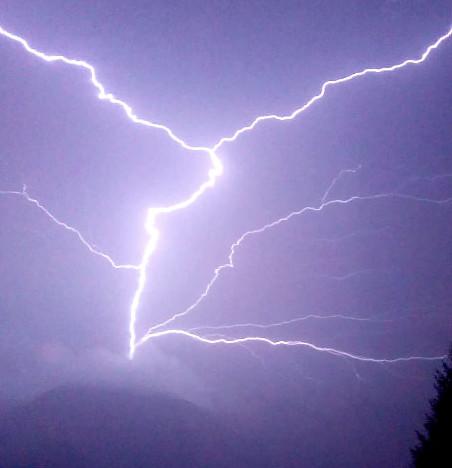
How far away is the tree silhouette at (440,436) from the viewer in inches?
211

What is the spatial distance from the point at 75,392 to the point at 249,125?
5.75 meters

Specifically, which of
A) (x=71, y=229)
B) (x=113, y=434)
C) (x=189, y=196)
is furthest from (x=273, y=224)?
(x=113, y=434)

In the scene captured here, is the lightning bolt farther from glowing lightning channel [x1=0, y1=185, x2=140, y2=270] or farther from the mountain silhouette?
the mountain silhouette

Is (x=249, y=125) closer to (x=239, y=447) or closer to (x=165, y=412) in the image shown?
(x=165, y=412)

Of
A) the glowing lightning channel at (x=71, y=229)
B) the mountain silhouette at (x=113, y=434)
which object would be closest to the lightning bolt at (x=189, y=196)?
the glowing lightning channel at (x=71, y=229)

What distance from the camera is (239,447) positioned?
8.04m

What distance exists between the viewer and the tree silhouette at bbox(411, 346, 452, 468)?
5363 millimetres

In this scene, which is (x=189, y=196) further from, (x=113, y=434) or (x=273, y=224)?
(x=113, y=434)

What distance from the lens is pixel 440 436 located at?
18.2ft

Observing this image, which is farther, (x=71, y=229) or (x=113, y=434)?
(x=113, y=434)

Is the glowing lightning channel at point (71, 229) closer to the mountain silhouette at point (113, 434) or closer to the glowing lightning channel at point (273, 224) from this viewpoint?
the glowing lightning channel at point (273, 224)

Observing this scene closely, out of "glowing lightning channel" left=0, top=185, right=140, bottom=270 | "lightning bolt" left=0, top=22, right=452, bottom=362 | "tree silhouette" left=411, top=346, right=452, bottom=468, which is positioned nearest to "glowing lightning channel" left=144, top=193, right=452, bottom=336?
A: "lightning bolt" left=0, top=22, right=452, bottom=362

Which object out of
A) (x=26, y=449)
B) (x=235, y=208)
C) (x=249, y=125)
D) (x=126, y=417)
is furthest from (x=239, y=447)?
(x=249, y=125)

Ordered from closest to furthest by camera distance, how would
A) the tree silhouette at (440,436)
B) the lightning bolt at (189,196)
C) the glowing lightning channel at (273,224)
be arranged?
1. the tree silhouette at (440,436)
2. the lightning bolt at (189,196)
3. the glowing lightning channel at (273,224)
